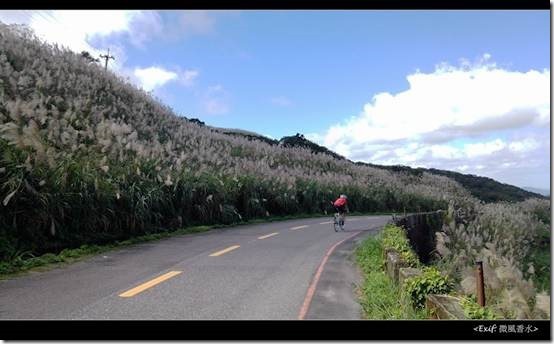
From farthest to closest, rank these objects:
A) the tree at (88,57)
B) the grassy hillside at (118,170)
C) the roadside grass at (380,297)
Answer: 1. the tree at (88,57)
2. the grassy hillside at (118,170)
3. the roadside grass at (380,297)

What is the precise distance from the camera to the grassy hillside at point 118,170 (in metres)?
10.0

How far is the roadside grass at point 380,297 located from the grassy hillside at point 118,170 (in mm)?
6134

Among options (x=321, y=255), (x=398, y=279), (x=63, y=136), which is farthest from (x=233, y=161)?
(x=398, y=279)

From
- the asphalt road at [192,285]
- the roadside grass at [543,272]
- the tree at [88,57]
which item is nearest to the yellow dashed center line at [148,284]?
the asphalt road at [192,285]

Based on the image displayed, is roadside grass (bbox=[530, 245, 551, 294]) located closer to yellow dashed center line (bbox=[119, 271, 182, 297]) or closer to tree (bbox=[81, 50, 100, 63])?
yellow dashed center line (bbox=[119, 271, 182, 297])

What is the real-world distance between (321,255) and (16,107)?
7.72 metres

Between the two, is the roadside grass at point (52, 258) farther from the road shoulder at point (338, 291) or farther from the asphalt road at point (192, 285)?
the road shoulder at point (338, 291)

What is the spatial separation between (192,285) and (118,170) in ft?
22.1

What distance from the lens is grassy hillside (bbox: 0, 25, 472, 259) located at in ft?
32.9

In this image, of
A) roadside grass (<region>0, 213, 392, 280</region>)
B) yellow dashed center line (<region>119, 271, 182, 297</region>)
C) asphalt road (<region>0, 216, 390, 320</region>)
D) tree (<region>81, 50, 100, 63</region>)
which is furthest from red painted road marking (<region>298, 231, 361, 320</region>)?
tree (<region>81, 50, 100, 63</region>)

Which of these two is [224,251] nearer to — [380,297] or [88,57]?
[380,297]

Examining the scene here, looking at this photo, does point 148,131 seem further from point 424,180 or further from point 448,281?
point 424,180

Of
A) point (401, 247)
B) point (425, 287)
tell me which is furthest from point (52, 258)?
point (425, 287)

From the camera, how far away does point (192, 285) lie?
7.45m
